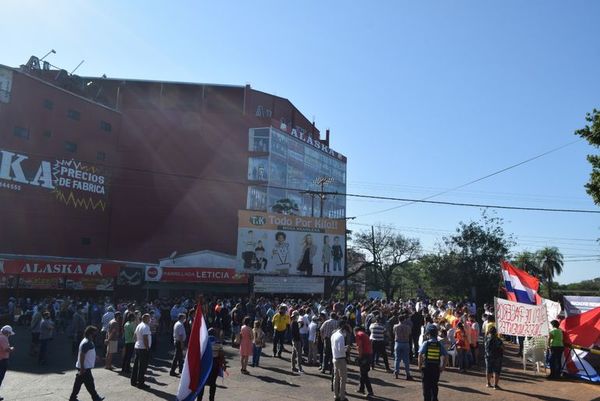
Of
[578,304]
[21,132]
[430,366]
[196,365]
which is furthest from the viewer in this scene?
[21,132]

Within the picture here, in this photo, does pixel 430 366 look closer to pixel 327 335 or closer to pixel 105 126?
pixel 327 335

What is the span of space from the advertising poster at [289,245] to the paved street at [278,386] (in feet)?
72.0

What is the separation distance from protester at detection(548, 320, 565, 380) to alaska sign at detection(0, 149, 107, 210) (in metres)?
40.9

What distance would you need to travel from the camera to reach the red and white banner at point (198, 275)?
1647 inches

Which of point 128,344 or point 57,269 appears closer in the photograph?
point 128,344

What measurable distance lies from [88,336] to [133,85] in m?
52.5

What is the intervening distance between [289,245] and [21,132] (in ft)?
82.3

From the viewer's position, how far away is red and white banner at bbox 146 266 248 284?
41.8 metres

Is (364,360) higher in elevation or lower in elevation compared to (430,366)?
lower

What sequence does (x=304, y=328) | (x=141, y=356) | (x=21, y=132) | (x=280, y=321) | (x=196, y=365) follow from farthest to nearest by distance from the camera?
(x=21, y=132) < (x=280, y=321) < (x=304, y=328) < (x=141, y=356) < (x=196, y=365)

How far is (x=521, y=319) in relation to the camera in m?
15.0

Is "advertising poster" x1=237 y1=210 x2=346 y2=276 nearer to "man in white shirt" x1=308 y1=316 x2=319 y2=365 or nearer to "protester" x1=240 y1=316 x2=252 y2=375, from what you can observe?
"man in white shirt" x1=308 y1=316 x2=319 y2=365

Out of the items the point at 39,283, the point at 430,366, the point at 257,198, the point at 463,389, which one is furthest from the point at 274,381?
the point at 257,198

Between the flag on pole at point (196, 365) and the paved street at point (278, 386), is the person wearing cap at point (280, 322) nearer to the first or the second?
the paved street at point (278, 386)
